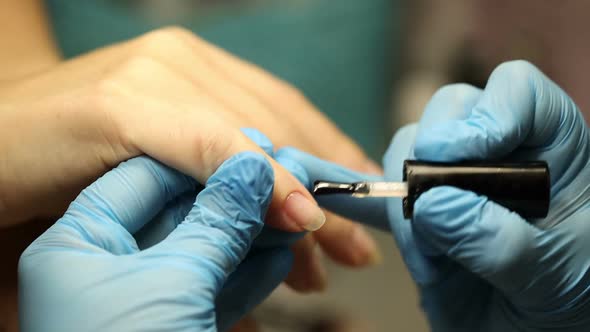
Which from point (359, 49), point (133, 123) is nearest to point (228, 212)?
point (133, 123)

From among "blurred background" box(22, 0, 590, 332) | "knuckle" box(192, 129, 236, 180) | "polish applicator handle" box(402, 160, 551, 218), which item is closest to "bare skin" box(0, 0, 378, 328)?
"knuckle" box(192, 129, 236, 180)

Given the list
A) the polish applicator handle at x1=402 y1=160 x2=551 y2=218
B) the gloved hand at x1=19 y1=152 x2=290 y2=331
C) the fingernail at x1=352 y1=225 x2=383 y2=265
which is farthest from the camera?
the fingernail at x1=352 y1=225 x2=383 y2=265

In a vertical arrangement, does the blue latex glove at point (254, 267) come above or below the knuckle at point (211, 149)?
below

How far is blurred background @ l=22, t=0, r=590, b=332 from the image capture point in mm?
1671

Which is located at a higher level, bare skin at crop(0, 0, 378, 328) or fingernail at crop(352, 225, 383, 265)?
bare skin at crop(0, 0, 378, 328)

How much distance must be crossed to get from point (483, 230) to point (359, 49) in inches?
52.4

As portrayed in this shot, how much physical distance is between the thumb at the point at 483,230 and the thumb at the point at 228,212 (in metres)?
0.21

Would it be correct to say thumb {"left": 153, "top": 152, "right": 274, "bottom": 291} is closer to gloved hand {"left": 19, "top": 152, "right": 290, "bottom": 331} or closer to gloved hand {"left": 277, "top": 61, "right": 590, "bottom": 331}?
gloved hand {"left": 19, "top": 152, "right": 290, "bottom": 331}

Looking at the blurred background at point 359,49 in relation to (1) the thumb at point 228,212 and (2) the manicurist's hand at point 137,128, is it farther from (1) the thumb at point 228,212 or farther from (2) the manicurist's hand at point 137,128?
(1) the thumb at point 228,212

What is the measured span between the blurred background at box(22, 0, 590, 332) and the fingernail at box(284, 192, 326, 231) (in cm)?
105

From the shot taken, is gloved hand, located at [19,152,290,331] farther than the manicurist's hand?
No

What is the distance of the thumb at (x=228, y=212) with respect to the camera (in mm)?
622

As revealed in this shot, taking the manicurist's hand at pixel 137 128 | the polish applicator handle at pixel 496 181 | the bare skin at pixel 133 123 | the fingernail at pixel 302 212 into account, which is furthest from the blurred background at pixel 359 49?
the fingernail at pixel 302 212

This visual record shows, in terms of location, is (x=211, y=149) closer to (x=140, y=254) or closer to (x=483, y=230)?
(x=140, y=254)
